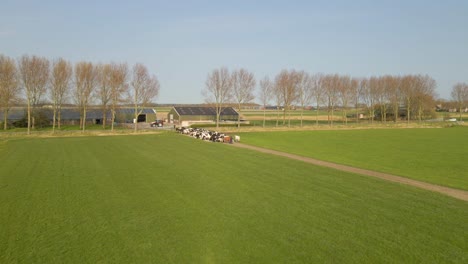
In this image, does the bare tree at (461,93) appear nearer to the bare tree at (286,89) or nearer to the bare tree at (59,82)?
the bare tree at (286,89)

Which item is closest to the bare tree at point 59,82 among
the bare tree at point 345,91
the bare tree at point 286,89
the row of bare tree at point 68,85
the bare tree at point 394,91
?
the row of bare tree at point 68,85

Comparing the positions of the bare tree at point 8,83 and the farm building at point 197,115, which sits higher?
the bare tree at point 8,83

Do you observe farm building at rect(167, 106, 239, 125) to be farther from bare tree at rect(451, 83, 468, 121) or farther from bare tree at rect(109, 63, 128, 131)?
bare tree at rect(451, 83, 468, 121)

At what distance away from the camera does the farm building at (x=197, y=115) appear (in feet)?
299

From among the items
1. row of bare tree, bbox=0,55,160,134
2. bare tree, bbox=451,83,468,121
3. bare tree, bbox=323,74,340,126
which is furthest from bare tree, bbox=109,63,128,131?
bare tree, bbox=451,83,468,121

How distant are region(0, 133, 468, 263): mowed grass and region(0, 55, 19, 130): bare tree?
149 feet

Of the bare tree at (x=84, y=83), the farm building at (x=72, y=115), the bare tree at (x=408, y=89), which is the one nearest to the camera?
the bare tree at (x=84, y=83)

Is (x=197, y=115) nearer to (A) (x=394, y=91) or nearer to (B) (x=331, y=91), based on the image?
(B) (x=331, y=91)

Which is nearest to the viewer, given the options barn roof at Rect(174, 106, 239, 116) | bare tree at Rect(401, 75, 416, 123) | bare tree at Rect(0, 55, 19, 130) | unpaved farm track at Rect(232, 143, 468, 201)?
unpaved farm track at Rect(232, 143, 468, 201)

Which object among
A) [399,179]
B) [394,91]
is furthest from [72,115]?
[399,179]

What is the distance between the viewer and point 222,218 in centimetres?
1267

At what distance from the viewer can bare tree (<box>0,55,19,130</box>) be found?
60031 mm

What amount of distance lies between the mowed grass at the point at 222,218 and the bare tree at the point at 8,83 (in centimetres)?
4548

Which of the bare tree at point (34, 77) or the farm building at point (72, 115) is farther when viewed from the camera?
the farm building at point (72, 115)
